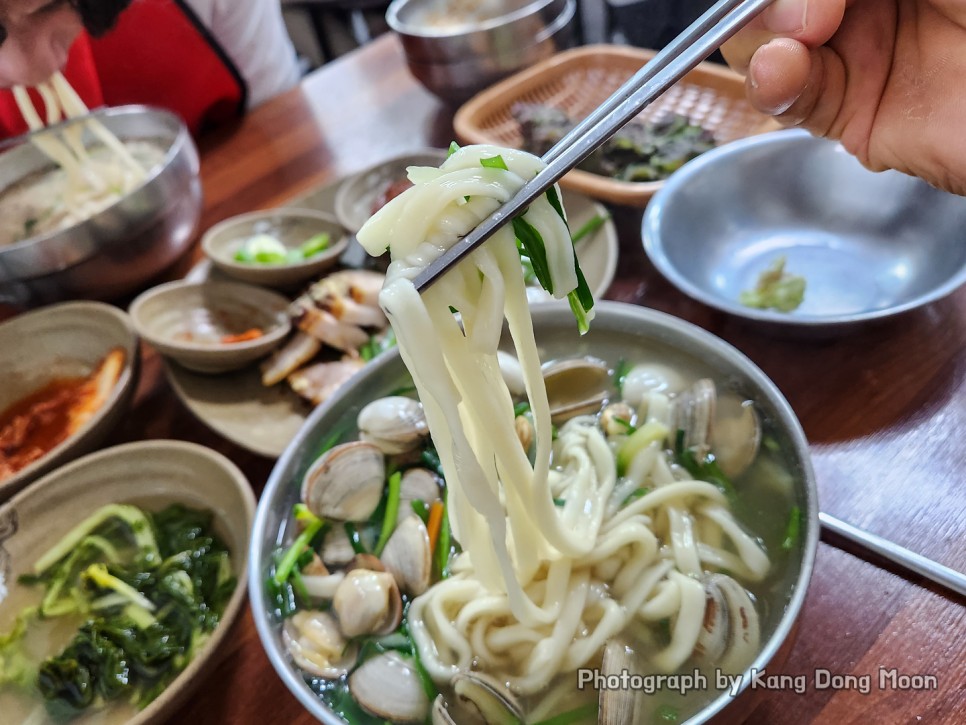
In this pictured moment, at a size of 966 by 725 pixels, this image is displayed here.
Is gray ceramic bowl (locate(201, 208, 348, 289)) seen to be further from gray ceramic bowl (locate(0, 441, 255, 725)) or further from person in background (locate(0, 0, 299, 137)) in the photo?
person in background (locate(0, 0, 299, 137))

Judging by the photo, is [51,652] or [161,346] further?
[161,346]

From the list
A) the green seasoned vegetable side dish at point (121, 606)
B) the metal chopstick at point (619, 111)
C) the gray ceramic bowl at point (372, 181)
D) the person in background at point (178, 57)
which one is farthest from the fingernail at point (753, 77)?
the person in background at point (178, 57)

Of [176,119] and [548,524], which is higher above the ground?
[176,119]

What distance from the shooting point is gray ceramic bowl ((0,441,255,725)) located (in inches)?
50.7

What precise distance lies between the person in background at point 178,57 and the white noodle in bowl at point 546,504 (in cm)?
227

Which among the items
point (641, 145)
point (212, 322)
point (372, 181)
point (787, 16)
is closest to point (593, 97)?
point (641, 145)

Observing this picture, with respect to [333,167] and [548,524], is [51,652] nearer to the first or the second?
[548,524]

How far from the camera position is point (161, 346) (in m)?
1.63

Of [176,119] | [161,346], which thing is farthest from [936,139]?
[176,119]

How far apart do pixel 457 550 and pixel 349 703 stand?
310 millimetres

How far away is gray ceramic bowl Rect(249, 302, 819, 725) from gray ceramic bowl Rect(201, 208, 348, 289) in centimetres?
66

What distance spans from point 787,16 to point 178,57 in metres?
2.77

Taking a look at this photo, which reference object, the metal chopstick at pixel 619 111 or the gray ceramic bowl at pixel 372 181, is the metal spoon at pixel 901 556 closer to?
the metal chopstick at pixel 619 111

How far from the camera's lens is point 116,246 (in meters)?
1.88
